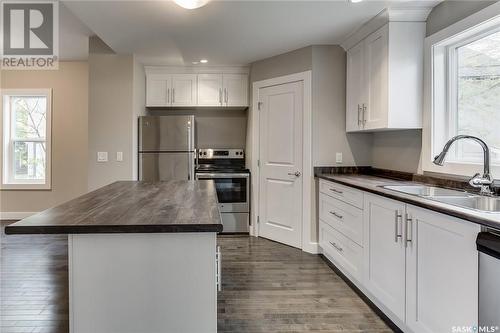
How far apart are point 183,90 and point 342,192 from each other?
9.16ft

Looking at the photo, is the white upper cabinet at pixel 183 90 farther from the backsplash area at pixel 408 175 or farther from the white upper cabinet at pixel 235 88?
the backsplash area at pixel 408 175

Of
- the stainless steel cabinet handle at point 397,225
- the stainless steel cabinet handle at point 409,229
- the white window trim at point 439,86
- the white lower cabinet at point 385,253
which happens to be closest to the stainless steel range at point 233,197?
the white lower cabinet at point 385,253

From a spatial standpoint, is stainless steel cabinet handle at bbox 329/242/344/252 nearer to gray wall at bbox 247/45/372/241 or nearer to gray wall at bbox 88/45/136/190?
gray wall at bbox 247/45/372/241

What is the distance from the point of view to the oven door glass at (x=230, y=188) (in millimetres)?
4387

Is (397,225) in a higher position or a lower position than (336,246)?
higher

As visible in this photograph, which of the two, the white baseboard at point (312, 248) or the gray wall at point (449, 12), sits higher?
the gray wall at point (449, 12)

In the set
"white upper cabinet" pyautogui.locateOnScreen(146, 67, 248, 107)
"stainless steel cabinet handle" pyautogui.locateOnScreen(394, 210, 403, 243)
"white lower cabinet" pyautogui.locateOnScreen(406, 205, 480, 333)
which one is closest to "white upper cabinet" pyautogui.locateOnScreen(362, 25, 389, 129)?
"stainless steel cabinet handle" pyautogui.locateOnScreen(394, 210, 403, 243)

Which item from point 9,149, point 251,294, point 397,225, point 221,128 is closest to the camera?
point 397,225

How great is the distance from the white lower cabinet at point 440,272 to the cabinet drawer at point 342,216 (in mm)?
653

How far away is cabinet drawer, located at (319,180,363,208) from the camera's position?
8.25 ft

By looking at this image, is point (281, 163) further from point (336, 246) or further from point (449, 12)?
point (449, 12)

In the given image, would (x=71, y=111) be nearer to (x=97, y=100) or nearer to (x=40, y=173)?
(x=40, y=173)

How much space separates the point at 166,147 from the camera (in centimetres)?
418

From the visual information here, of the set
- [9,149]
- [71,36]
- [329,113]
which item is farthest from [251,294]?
[9,149]
